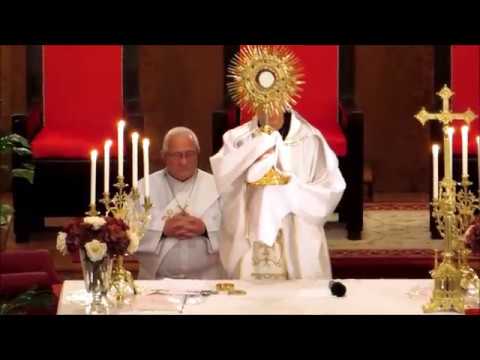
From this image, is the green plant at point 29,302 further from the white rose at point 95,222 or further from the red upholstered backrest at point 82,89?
the red upholstered backrest at point 82,89

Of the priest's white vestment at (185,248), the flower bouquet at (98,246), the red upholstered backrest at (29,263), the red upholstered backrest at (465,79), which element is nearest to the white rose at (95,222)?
the flower bouquet at (98,246)

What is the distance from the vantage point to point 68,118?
9.98m

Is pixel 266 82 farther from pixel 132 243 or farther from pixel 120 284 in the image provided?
pixel 120 284

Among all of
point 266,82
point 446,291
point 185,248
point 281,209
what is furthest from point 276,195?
point 446,291

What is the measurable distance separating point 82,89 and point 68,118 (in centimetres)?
26

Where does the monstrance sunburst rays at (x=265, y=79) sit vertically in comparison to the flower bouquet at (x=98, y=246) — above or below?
above

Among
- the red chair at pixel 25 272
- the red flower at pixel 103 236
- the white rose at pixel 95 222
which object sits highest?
the white rose at pixel 95 222

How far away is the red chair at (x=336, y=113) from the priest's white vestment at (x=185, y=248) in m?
1.34

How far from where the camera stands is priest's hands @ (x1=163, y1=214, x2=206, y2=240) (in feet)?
24.9

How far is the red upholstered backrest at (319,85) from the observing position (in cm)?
990

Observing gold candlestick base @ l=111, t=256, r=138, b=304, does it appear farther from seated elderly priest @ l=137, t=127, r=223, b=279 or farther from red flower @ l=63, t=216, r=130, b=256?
seated elderly priest @ l=137, t=127, r=223, b=279

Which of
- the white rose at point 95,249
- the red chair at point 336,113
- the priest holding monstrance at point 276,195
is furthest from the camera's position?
Answer: the red chair at point 336,113
